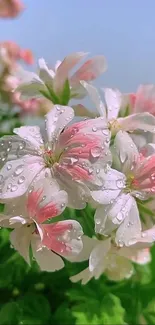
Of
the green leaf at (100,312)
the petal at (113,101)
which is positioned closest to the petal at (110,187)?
the petal at (113,101)

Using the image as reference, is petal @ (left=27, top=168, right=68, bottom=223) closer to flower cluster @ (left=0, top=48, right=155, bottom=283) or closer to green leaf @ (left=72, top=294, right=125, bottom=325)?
flower cluster @ (left=0, top=48, right=155, bottom=283)

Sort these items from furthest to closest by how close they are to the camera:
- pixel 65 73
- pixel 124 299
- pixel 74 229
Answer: pixel 124 299, pixel 65 73, pixel 74 229

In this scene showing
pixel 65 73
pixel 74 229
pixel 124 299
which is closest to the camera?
pixel 74 229

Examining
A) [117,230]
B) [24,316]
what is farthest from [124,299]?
[117,230]

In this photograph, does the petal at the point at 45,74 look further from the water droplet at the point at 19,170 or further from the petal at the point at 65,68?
the water droplet at the point at 19,170

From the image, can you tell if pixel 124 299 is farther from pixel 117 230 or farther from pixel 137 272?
pixel 117 230

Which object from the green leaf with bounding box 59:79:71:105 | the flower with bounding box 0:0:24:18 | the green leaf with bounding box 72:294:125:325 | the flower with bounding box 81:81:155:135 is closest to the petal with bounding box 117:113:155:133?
the flower with bounding box 81:81:155:135

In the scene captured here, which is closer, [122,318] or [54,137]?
[54,137]
